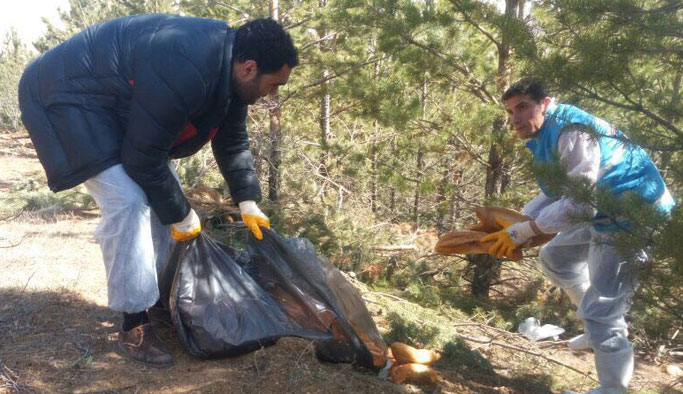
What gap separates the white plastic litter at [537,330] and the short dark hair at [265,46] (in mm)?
3090

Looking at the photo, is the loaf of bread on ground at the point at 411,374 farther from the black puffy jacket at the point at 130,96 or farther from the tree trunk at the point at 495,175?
the tree trunk at the point at 495,175

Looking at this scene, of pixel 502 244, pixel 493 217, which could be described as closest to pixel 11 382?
pixel 502 244

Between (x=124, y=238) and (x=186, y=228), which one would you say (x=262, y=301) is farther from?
(x=124, y=238)

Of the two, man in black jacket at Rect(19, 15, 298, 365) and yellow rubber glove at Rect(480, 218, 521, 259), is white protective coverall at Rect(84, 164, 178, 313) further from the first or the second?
yellow rubber glove at Rect(480, 218, 521, 259)

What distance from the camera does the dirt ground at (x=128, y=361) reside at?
2289 mm

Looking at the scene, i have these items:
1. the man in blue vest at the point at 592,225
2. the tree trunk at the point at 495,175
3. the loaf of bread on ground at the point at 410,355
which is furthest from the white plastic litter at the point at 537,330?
the loaf of bread on ground at the point at 410,355

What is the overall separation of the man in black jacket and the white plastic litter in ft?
9.71

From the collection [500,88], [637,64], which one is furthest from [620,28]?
[500,88]

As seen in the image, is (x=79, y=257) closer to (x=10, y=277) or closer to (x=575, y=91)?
(x=10, y=277)

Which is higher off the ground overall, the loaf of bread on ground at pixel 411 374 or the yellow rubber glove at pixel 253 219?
the yellow rubber glove at pixel 253 219

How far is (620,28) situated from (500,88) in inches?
99.7

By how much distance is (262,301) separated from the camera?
252cm

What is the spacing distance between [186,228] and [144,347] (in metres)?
0.57

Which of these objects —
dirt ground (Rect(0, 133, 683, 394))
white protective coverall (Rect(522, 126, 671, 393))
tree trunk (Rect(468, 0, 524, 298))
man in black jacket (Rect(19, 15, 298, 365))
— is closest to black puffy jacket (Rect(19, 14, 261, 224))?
man in black jacket (Rect(19, 15, 298, 365))
